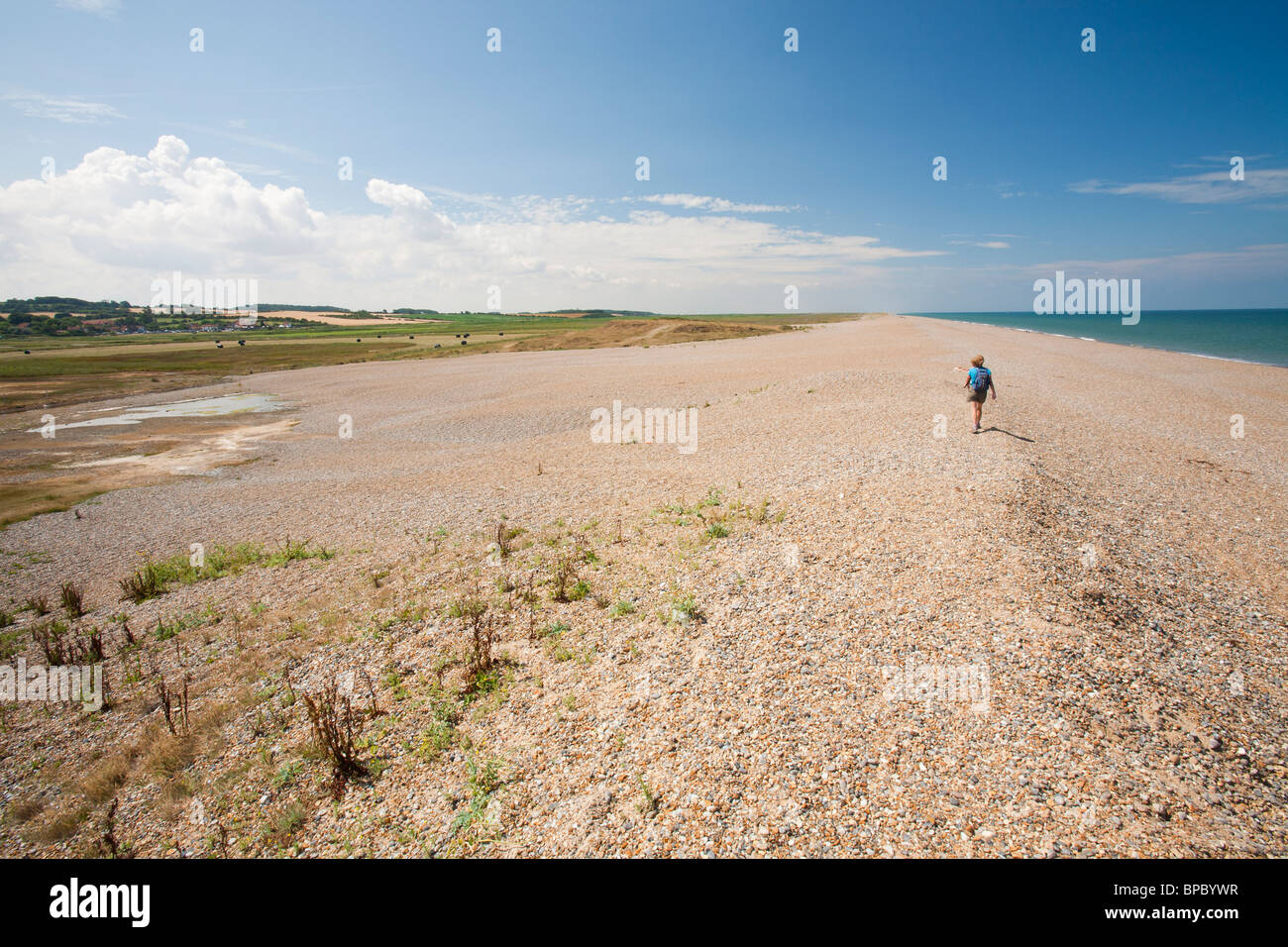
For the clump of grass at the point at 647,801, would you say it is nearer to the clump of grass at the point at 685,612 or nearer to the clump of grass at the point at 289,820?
the clump of grass at the point at 685,612

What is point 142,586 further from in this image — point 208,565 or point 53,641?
point 53,641

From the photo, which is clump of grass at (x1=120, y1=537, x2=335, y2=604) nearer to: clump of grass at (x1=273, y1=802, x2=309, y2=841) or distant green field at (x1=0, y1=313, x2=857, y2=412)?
clump of grass at (x1=273, y1=802, x2=309, y2=841)

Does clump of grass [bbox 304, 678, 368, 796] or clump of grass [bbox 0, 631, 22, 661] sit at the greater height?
clump of grass [bbox 304, 678, 368, 796]

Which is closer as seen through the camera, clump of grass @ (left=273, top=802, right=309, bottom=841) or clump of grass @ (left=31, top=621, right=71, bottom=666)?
clump of grass @ (left=273, top=802, right=309, bottom=841)

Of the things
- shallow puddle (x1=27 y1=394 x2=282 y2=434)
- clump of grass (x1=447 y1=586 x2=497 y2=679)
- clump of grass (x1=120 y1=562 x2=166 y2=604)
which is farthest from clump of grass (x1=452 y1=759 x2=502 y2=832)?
shallow puddle (x1=27 y1=394 x2=282 y2=434)

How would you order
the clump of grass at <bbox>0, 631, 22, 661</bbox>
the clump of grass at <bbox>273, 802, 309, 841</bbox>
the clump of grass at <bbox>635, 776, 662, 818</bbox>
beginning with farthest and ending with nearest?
the clump of grass at <bbox>0, 631, 22, 661</bbox>
the clump of grass at <bbox>273, 802, 309, 841</bbox>
the clump of grass at <bbox>635, 776, 662, 818</bbox>

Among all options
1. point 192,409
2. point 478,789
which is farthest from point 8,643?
point 192,409

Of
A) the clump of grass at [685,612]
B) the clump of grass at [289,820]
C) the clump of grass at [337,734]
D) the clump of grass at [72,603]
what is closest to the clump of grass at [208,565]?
the clump of grass at [72,603]

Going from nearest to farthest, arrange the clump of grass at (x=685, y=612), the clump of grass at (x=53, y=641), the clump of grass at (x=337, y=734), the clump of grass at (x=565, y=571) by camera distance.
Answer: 1. the clump of grass at (x=337, y=734)
2. the clump of grass at (x=685, y=612)
3. the clump of grass at (x=53, y=641)
4. the clump of grass at (x=565, y=571)

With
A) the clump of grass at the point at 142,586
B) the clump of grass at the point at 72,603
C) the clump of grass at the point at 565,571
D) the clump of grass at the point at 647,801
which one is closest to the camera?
the clump of grass at the point at 647,801

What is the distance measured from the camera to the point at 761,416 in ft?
90.3
